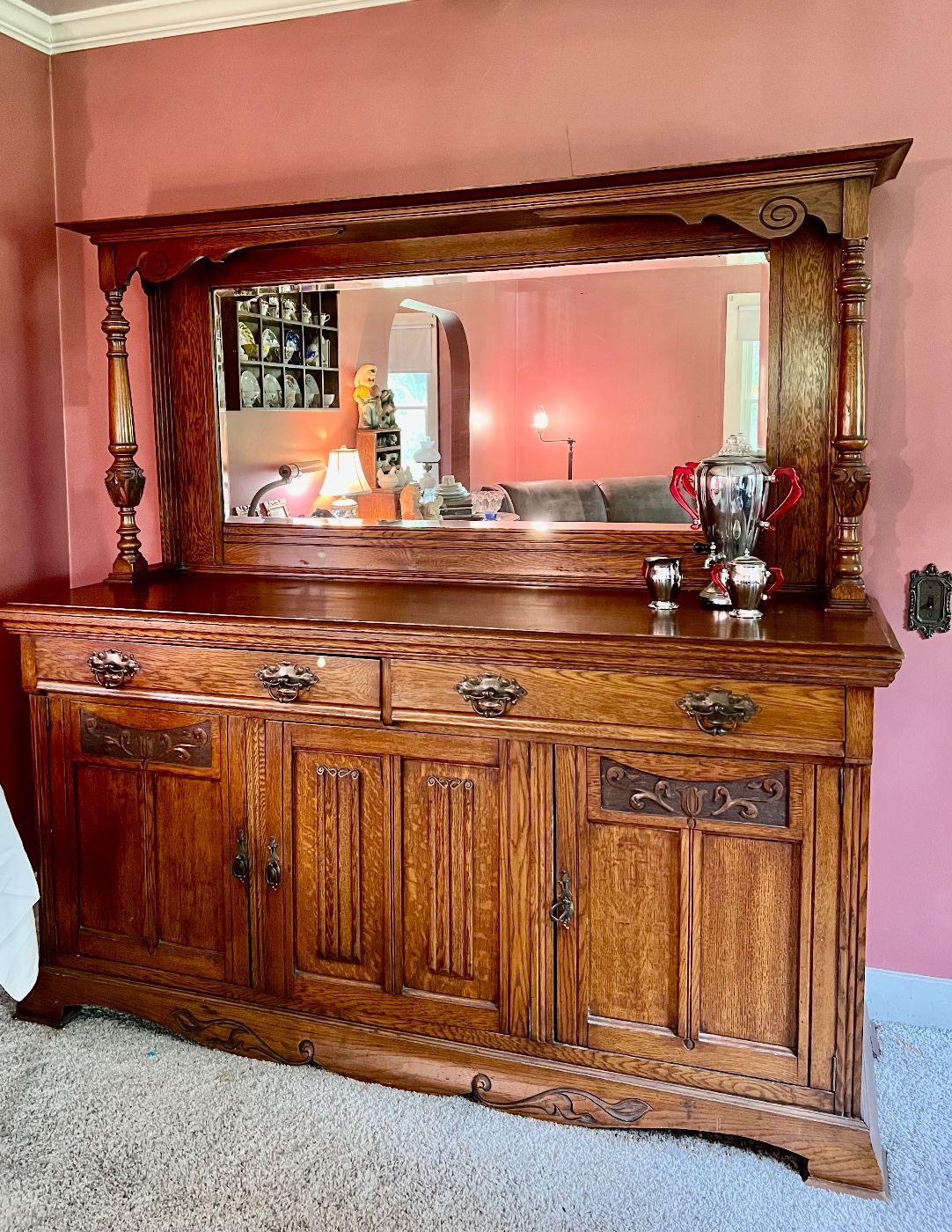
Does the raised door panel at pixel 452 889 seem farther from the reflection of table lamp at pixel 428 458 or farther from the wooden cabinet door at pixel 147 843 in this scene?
the reflection of table lamp at pixel 428 458

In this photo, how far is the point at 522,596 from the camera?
2443 mm

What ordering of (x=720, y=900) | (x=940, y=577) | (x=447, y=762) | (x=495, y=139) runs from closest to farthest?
(x=720, y=900)
(x=447, y=762)
(x=940, y=577)
(x=495, y=139)

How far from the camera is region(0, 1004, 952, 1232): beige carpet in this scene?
6.05 feet

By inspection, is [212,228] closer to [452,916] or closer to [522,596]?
[522,596]

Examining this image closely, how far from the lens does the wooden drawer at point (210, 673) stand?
2.13 meters

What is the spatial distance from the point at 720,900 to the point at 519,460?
1136 millimetres

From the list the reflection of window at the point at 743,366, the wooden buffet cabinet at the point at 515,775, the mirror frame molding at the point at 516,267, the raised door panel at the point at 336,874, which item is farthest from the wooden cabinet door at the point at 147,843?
the reflection of window at the point at 743,366

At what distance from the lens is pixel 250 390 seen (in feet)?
9.16

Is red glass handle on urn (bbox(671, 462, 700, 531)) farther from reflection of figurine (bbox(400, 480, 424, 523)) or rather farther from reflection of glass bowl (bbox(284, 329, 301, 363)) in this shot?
reflection of glass bowl (bbox(284, 329, 301, 363))

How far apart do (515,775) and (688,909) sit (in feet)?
1.31

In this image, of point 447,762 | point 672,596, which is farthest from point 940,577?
point 447,762

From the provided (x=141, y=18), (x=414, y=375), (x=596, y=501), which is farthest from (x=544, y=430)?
(x=141, y=18)

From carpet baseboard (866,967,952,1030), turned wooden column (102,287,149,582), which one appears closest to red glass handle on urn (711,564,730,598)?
carpet baseboard (866,967,952,1030)

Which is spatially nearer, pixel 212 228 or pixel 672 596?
pixel 672 596
